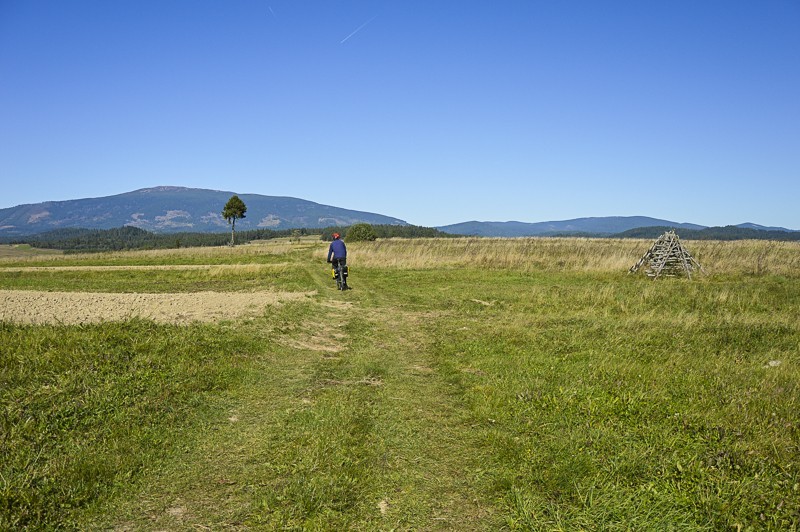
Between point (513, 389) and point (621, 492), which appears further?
point (513, 389)

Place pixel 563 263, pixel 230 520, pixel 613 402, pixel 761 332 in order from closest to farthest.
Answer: pixel 230 520, pixel 613 402, pixel 761 332, pixel 563 263

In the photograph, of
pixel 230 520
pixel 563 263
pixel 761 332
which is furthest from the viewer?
pixel 563 263

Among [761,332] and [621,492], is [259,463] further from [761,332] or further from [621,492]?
[761,332]

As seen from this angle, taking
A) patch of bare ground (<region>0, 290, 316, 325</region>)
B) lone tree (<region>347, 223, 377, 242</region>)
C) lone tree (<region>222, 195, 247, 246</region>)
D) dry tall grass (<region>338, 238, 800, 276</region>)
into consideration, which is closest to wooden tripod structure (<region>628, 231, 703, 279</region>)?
dry tall grass (<region>338, 238, 800, 276</region>)

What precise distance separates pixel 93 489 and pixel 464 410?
4.57 metres

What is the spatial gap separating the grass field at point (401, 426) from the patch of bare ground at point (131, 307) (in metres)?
1.38

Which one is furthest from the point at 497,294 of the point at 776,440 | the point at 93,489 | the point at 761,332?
the point at 93,489

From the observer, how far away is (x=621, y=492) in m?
4.35

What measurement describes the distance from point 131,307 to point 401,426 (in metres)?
11.6

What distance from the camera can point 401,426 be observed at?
6.02 m

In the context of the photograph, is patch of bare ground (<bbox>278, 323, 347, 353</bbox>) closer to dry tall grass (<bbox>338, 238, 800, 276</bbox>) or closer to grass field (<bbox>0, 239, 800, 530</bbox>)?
grass field (<bbox>0, 239, 800, 530</bbox>)

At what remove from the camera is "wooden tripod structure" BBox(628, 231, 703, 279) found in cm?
2409

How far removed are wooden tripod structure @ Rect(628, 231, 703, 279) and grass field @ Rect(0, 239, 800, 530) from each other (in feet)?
41.6

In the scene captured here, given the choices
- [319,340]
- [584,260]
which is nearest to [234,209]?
[584,260]
